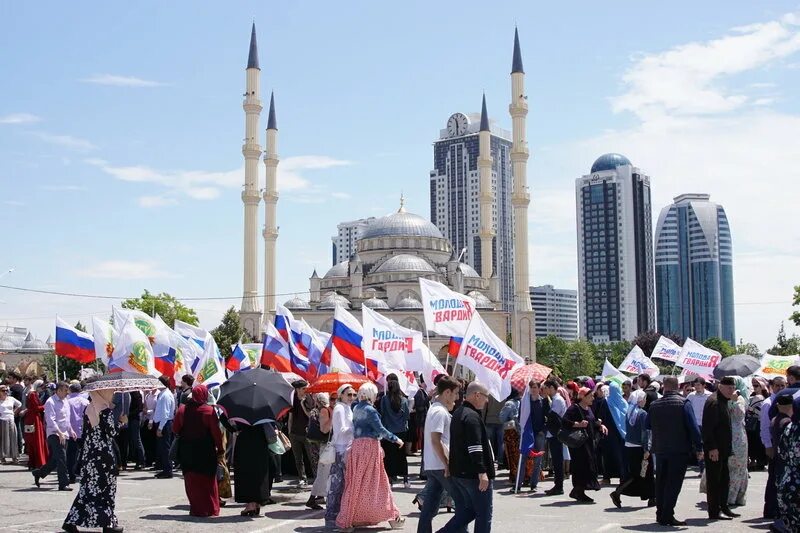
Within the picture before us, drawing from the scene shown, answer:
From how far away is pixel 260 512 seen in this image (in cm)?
1052

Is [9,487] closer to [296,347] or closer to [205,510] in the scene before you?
[205,510]

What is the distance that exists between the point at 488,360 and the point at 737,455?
11.3 feet

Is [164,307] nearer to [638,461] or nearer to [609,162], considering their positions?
[638,461]

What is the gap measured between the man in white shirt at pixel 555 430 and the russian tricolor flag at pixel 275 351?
729cm

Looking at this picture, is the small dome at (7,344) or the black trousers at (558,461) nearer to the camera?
the black trousers at (558,461)

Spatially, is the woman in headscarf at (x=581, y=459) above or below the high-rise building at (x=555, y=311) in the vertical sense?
below

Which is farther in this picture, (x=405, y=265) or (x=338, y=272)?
(x=338, y=272)

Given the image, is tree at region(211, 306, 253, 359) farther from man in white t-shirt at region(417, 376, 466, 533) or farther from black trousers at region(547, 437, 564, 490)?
man in white t-shirt at region(417, 376, 466, 533)

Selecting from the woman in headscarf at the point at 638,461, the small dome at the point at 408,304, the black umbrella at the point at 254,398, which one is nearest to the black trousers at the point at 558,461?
the woman in headscarf at the point at 638,461

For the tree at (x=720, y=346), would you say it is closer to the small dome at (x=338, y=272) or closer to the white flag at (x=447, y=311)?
the small dome at (x=338, y=272)

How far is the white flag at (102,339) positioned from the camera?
1798 cm

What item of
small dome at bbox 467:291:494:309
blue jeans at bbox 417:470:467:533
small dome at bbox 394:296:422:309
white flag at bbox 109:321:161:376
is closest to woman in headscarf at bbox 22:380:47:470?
white flag at bbox 109:321:161:376

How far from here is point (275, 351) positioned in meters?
18.5

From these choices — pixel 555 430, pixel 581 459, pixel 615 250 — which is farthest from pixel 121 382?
pixel 615 250
